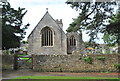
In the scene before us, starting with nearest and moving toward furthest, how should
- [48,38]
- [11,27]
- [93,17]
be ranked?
[93,17], [11,27], [48,38]

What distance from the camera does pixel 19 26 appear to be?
3086 cm

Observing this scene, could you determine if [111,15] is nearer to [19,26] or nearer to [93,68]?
[93,68]

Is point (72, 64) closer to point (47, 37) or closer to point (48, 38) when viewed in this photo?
point (48, 38)

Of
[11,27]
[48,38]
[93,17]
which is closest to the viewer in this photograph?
[93,17]

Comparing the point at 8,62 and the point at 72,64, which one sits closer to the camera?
the point at 72,64

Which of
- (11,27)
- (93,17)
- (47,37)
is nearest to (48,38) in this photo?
(47,37)

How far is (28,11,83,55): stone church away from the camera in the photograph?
36.1 metres

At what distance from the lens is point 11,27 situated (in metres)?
24.8

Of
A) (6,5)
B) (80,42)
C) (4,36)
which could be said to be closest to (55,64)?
(4,36)

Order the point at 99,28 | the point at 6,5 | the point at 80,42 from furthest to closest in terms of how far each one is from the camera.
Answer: the point at 80,42 → the point at 6,5 → the point at 99,28

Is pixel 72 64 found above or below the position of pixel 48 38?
below

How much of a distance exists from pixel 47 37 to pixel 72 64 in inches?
698

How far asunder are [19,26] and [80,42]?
56.4 ft

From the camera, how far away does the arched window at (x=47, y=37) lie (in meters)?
37.1
